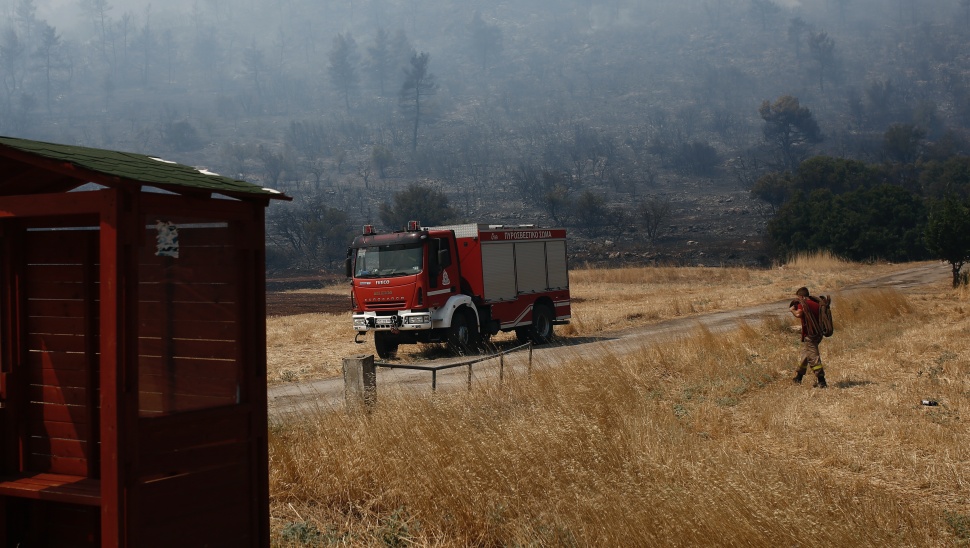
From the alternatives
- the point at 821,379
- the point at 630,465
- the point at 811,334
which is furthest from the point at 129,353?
the point at 821,379

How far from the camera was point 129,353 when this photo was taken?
495cm

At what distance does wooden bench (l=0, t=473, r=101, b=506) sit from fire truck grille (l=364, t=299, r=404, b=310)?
49.7 feet

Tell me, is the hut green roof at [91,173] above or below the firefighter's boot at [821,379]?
above

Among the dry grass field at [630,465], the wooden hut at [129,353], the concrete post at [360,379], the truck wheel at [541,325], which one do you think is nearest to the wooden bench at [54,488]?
the wooden hut at [129,353]

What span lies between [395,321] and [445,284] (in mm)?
1491

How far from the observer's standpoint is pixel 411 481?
7695 millimetres

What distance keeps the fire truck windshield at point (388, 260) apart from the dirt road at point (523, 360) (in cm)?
233

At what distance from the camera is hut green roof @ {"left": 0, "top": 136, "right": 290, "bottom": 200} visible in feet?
16.4

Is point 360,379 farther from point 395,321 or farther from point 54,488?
point 395,321

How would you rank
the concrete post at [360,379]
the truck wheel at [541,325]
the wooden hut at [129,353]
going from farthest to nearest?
the truck wheel at [541,325]
the concrete post at [360,379]
the wooden hut at [129,353]

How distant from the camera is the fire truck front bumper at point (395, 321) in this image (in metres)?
20.8

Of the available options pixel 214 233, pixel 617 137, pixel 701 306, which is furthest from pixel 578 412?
pixel 617 137

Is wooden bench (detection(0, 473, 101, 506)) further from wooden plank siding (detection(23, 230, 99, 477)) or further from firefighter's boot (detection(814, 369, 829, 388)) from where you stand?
firefighter's boot (detection(814, 369, 829, 388))

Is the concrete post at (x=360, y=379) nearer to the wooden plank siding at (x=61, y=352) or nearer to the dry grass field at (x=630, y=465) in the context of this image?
the dry grass field at (x=630, y=465)
